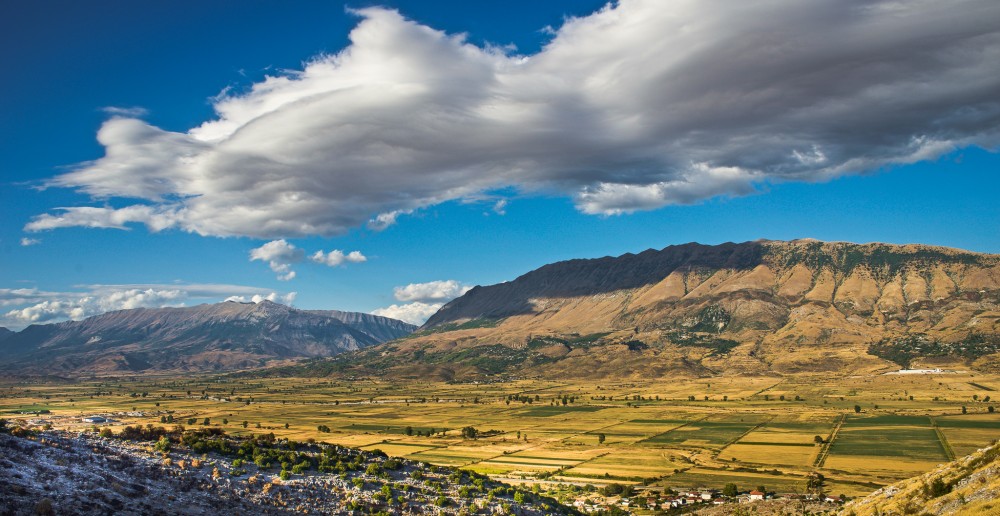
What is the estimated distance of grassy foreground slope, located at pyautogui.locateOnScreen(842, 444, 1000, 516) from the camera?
4303 cm

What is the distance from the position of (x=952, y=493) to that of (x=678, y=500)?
52490 millimetres

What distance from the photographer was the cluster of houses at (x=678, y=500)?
295 feet

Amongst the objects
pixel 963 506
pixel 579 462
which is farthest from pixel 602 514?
pixel 579 462

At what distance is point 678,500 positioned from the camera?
95312mm

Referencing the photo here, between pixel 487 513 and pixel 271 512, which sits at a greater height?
pixel 271 512

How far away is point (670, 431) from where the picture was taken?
19288cm

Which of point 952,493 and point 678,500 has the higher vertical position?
point 952,493

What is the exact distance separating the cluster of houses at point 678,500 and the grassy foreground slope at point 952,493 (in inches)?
1326

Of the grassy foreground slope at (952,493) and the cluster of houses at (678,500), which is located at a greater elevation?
the grassy foreground slope at (952,493)

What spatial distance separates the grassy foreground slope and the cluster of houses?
33.7m

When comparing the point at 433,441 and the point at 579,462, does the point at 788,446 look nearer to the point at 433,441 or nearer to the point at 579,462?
the point at 579,462

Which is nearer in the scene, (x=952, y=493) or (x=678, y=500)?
(x=952, y=493)

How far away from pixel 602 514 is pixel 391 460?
32.1 m

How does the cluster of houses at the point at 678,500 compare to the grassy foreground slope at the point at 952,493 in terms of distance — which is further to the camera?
the cluster of houses at the point at 678,500
